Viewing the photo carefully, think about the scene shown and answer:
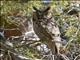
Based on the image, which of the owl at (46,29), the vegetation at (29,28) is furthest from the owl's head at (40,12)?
the vegetation at (29,28)

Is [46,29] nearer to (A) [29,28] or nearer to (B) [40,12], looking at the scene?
(B) [40,12]

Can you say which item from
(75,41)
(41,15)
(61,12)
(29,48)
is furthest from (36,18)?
(61,12)

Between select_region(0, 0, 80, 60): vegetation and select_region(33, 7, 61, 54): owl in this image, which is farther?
select_region(0, 0, 80, 60): vegetation

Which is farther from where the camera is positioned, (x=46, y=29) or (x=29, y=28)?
(x=29, y=28)

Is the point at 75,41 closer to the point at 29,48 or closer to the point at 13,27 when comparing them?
the point at 29,48

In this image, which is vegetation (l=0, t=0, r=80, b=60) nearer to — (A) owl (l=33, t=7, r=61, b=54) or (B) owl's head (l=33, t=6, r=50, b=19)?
(A) owl (l=33, t=7, r=61, b=54)

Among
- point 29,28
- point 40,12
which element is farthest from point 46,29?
point 29,28

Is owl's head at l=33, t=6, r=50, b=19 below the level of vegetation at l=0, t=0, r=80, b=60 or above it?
above

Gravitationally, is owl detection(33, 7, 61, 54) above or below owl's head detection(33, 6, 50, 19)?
below

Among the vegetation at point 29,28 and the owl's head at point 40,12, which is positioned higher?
the owl's head at point 40,12

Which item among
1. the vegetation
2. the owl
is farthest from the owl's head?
the vegetation

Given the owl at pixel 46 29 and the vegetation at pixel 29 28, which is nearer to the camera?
the owl at pixel 46 29

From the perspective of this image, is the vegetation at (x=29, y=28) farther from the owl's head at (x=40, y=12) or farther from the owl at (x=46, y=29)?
the owl's head at (x=40, y=12)

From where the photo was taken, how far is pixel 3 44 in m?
1.51
